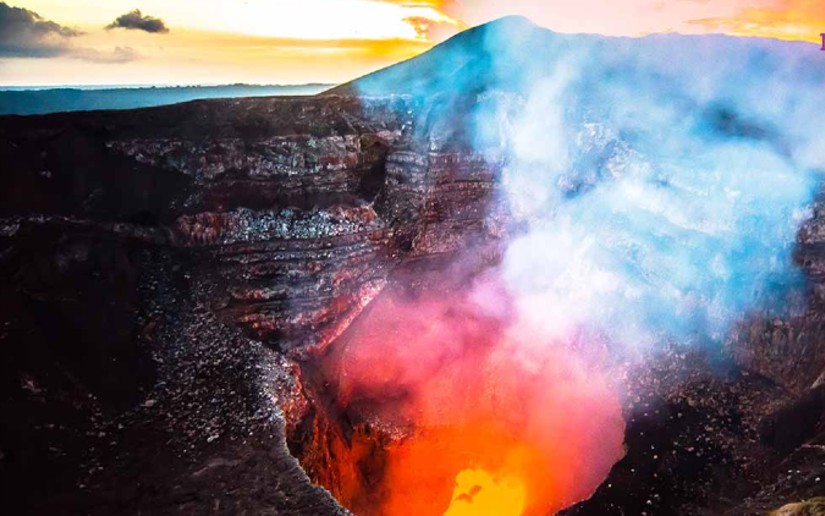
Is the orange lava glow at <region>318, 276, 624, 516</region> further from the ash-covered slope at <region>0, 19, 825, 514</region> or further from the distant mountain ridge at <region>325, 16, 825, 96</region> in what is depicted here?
the distant mountain ridge at <region>325, 16, 825, 96</region>

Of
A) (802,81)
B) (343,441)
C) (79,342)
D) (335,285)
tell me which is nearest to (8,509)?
(79,342)

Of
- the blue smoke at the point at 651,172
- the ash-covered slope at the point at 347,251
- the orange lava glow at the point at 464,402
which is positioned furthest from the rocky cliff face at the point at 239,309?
the orange lava glow at the point at 464,402

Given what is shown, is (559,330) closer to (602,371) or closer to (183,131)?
(602,371)

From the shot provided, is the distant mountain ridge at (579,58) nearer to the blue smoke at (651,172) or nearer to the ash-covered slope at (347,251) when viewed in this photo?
the blue smoke at (651,172)

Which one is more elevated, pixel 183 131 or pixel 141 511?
pixel 183 131

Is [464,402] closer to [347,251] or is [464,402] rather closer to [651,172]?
[347,251]

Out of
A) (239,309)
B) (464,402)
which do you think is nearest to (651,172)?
(464,402)
